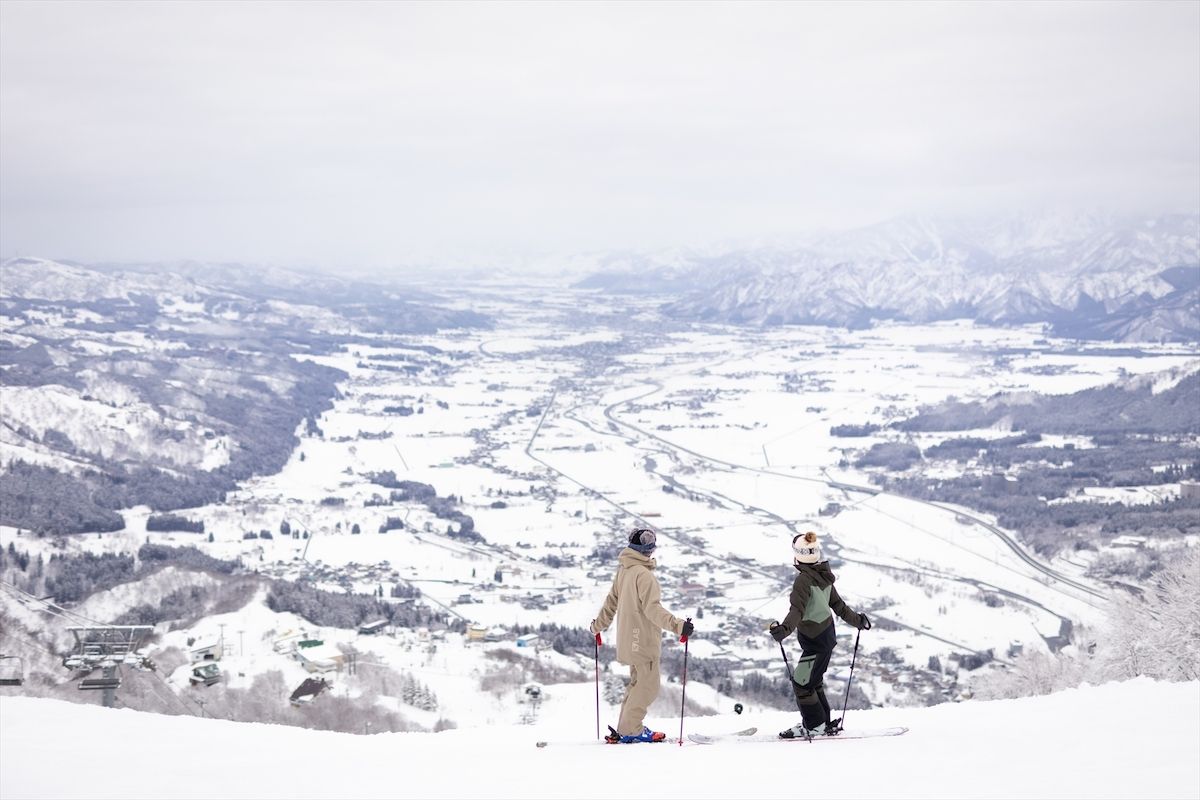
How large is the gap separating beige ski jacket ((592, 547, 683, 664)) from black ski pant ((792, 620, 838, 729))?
1.39 m

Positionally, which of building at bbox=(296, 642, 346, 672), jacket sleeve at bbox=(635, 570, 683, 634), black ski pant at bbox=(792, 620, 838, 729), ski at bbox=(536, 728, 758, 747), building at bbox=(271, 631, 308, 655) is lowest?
building at bbox=(271, 631, 308, 655)

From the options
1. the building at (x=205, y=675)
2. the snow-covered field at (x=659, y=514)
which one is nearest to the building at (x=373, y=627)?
the snow-covered field at (x=659, y=514)

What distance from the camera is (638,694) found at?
9.73 m

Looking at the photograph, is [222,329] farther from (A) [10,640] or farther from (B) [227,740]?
(B) [227,740]

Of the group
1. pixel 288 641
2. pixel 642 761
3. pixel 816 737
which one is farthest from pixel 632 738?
pixel 288 641

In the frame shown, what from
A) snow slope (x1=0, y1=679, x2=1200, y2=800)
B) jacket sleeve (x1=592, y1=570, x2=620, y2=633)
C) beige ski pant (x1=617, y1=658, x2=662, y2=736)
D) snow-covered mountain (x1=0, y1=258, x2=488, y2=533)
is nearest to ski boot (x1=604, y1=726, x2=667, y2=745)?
beige ski pant (x1=617, y1=658, x2=662, y2=736)

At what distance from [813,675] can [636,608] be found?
184 centimetres

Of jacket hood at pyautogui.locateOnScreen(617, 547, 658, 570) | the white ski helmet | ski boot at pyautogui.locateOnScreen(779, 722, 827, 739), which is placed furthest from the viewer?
ski boot at pyautogui.locateOnScreen(779, 722, 827, 739)

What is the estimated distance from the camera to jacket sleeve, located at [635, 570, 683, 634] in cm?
933

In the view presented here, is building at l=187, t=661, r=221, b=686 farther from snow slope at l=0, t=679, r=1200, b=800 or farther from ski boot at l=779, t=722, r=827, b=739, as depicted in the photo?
ski boot at l=779, t=722, r=827, b=739

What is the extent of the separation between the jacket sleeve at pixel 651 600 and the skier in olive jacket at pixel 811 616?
3.31 ft

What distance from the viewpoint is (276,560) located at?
177 ft

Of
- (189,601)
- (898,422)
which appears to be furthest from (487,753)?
(898,422)

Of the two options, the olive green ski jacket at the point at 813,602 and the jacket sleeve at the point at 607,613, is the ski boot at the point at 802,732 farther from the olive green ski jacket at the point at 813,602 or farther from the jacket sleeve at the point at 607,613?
the jacket sleeve at the point at 607,613
